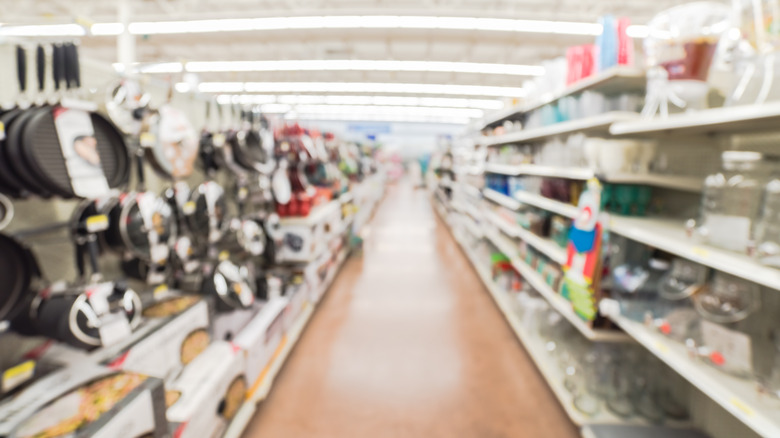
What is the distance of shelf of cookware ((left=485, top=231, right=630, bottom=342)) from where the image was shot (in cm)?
185

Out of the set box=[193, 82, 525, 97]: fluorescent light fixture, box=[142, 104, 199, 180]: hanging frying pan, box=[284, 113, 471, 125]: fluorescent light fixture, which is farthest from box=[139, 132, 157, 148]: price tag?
box=[284, 113, 471, 125]: fluorescent light fixture

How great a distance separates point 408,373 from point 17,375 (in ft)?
6.63

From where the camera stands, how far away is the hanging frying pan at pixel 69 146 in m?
0.95

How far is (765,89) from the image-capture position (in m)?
1.16

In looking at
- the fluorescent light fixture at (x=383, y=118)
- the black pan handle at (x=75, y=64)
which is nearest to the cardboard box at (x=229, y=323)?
the black pan handle at (x=75, y=64)

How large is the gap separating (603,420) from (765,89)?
5.40ft

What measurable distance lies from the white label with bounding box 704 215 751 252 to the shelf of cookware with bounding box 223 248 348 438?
7.24ft

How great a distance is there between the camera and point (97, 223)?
1.16m

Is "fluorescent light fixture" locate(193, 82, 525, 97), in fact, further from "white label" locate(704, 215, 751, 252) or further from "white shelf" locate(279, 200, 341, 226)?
"white label" locate(704, 215, 751, 252)

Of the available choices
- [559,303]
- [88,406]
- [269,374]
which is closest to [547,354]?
[559,303]

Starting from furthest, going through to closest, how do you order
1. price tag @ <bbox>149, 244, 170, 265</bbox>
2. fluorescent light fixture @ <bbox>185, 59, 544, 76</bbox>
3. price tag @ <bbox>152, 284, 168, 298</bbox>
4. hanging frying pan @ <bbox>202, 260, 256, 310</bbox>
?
fluorescent light fixture @ <bbox>185, 59, 544, 76</bbox>
hanging frying pan @ <bbox>202, 260, 256, 310</bbox>
price tag @ <bbox>152, 284, 168, 298</bbox>
price tag @ <bbox>149, 244, 170, 265</bbox>

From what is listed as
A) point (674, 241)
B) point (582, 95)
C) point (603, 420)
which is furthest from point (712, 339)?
point (582, 95)

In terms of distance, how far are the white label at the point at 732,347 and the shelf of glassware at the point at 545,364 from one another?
0.81m

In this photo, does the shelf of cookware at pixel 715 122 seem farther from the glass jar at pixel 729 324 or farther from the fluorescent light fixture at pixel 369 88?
the fluorescent light fixture at pixel 369 88
